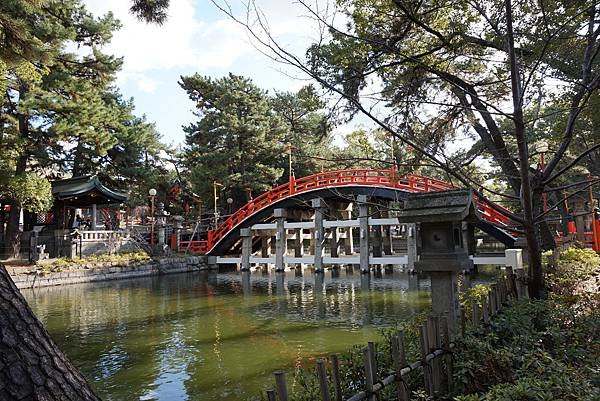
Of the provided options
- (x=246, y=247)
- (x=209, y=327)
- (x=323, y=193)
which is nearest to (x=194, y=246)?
(x=246, y=247)

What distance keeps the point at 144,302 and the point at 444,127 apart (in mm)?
10017

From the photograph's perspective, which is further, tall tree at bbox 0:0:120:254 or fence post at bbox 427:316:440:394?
tall tree at bbox 0:0:120:254

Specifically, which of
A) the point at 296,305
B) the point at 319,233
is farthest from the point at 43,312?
the point at 319,233

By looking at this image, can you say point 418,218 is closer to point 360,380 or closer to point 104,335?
point 360,380

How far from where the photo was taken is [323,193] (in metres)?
21.0

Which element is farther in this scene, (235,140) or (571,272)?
(235,140)

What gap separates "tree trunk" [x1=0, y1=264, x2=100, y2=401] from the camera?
1.58m

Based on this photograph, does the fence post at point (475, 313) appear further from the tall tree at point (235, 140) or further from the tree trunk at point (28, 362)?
the tall tree at point (235, 140)

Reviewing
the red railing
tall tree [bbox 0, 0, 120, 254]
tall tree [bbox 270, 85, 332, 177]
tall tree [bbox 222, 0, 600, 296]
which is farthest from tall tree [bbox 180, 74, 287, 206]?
tall tree [bbox 222, 0, 600, 296]

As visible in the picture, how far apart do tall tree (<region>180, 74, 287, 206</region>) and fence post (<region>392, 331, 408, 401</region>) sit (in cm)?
2418

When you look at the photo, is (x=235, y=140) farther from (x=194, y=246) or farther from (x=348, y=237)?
(x=348, y=237)

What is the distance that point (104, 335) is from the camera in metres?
8.88

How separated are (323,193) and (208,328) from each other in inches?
492

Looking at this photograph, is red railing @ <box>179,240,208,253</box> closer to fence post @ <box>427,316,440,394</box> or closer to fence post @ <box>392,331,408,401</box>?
fence post @ <box>427,316,440,394</box>
